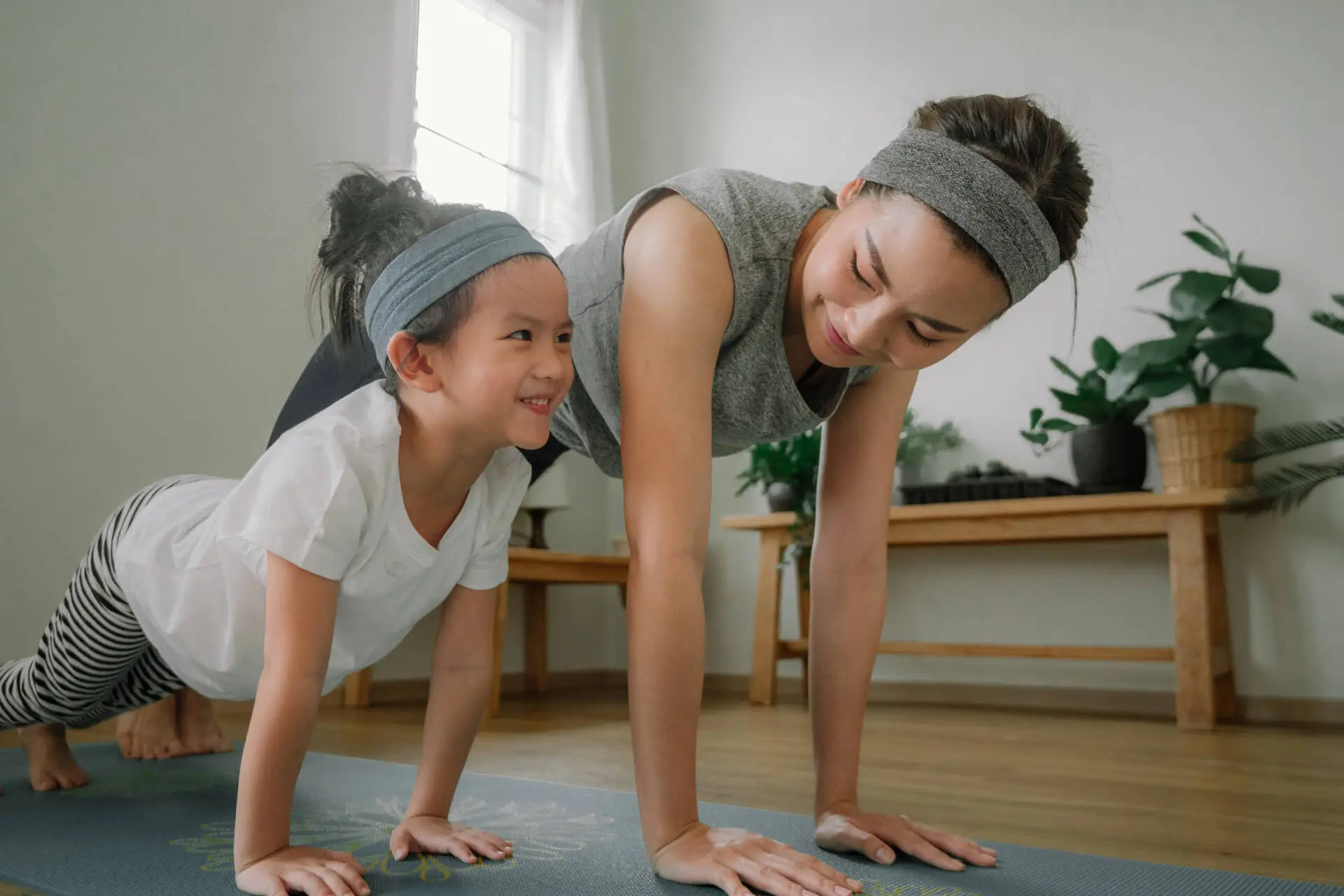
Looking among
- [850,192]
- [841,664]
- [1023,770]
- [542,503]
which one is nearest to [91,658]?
[841,664]

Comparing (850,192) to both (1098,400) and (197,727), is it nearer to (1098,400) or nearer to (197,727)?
(197,727)

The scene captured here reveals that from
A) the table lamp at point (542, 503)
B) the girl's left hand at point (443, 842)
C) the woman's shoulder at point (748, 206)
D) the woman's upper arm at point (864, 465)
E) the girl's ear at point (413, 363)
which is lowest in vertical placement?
the girl's left hand at point (443, 842)

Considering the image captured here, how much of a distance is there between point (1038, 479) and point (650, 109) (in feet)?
7.92

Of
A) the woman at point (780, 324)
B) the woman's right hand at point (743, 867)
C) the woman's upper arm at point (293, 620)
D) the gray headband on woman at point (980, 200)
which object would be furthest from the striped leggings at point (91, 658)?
the gray headband on woman at point (980, 200)

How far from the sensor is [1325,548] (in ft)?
8.71

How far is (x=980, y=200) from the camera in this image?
0.92 m

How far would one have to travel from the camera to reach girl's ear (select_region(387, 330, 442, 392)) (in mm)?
1073

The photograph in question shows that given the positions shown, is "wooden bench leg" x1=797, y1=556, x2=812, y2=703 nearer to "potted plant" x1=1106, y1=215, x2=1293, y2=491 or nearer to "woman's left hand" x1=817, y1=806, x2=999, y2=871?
"potted plant" x1=1106, y1=215, x2=1293, y2=491

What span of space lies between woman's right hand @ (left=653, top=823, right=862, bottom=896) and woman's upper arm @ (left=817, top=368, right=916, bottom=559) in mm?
391

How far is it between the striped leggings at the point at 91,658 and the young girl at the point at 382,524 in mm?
76

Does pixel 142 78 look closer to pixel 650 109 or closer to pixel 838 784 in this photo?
pixel 650 109

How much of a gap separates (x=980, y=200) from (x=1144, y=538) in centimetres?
223

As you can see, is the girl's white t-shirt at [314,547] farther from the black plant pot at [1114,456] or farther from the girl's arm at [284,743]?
the black plant pot at [1114,456]

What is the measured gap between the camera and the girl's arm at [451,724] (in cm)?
109
